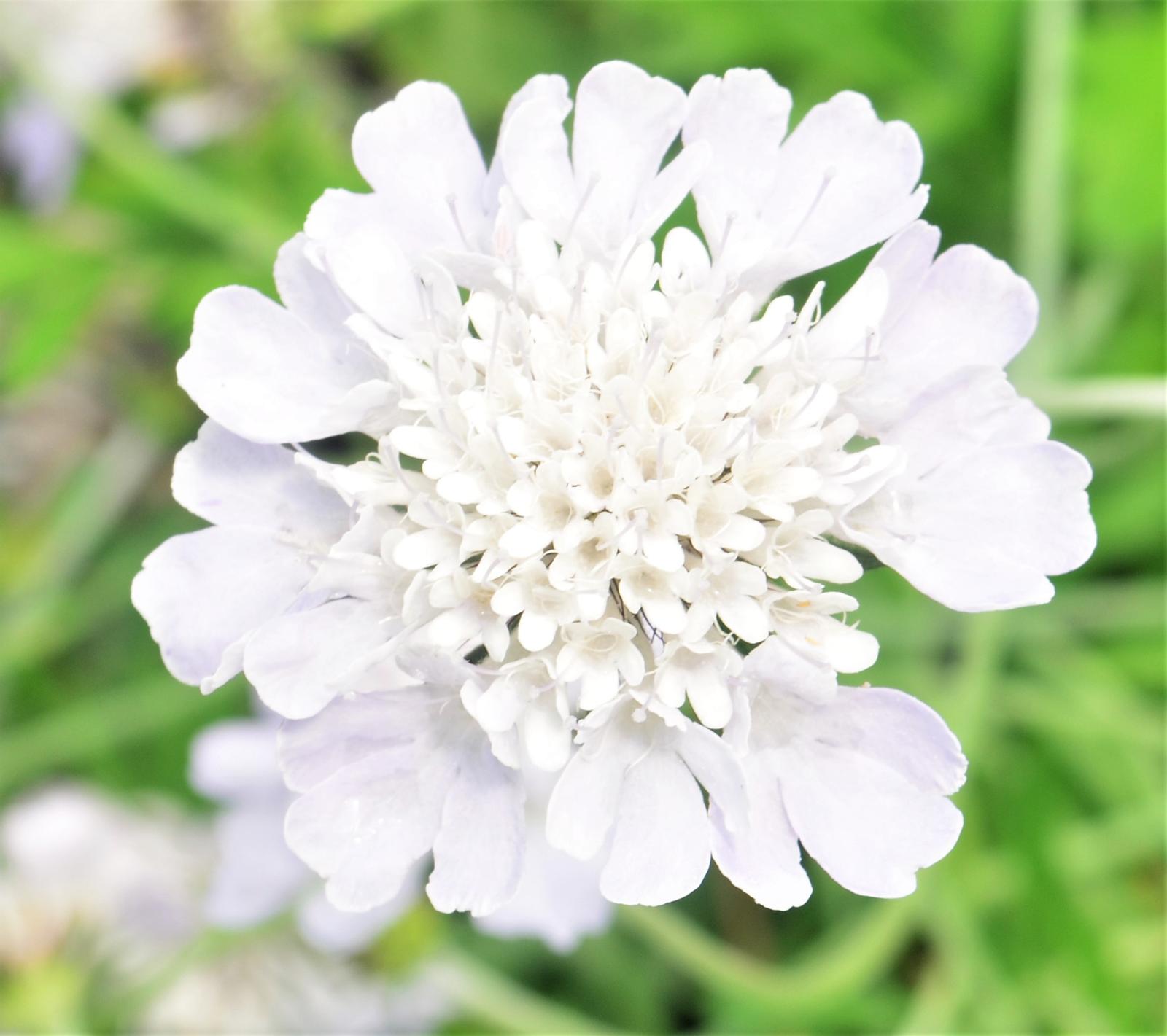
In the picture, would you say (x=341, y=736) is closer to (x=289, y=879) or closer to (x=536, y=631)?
(x=536, y=631)

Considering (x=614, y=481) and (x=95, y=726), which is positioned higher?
(x=614, y=481)

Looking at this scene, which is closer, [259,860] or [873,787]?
[873,787]

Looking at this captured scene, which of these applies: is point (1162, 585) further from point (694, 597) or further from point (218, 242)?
point (218, 242)

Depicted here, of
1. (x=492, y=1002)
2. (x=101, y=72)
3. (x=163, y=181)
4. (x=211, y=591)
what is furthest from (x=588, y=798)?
(x=101, y=72)

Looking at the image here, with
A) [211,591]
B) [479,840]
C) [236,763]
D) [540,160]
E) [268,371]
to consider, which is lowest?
[236,763]

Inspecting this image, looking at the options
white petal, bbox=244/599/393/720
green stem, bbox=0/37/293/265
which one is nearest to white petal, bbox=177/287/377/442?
white petal, bbox=244/599/393/720

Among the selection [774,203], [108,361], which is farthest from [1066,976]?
[108,361]

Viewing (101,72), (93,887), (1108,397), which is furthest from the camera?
(101,72)

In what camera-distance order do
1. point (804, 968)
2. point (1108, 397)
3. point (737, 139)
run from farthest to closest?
point (804, 968) → point (1108, 397) → point (737, 139)
